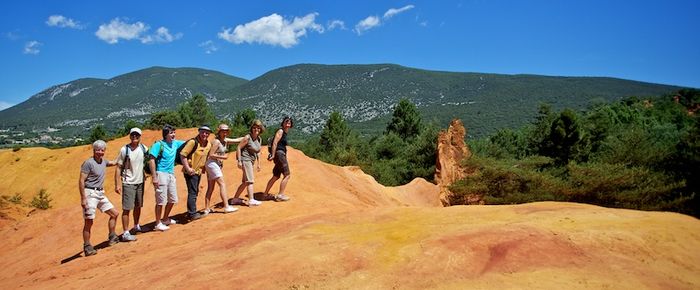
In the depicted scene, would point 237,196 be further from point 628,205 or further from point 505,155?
point 505,155

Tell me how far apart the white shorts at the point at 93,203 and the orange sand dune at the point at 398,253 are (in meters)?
0.71

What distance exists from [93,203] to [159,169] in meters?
1.11

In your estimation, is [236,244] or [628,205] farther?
[628,205]

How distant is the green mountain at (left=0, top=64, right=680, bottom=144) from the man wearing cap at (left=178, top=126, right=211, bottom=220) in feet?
289

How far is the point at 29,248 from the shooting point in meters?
9.91

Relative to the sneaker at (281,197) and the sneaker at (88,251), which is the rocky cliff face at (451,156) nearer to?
the sneaker at (281,197)

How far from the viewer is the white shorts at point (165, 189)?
25.6 feet

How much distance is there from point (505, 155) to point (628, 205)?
2752cm

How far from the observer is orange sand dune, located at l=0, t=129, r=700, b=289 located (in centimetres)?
480

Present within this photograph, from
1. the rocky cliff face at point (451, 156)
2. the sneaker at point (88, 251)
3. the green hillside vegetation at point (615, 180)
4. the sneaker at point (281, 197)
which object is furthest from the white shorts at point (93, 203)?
the rocky cliff face at point (451, 156)

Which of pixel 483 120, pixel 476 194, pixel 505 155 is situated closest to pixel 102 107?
pixel 483 120

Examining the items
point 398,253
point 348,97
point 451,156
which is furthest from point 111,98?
point 398,253

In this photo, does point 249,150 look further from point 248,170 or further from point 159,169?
point 159,169

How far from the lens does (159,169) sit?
7.79 m
